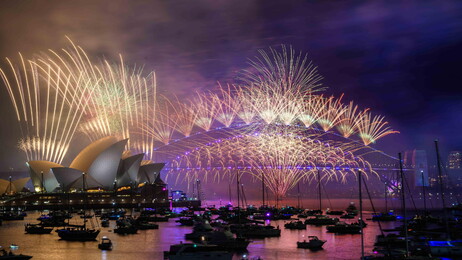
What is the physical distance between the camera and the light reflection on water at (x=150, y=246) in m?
55.2

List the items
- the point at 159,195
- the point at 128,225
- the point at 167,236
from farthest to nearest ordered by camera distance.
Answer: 1. the point at 159,195
2. the point at 128,225
3. the point at 167,236

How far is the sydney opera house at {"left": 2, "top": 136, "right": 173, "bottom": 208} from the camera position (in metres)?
146

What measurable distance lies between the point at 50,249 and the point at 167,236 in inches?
754

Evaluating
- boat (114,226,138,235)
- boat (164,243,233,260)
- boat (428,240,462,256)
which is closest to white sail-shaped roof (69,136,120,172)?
boat (114,226,138,235)

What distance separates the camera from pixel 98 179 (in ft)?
497

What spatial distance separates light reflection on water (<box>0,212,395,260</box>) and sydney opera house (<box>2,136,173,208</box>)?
6584 centimetres

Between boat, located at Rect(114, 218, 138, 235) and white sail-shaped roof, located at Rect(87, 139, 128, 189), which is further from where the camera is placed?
white sail-shaped roof, located at Rect(87, 139, 128, 189)

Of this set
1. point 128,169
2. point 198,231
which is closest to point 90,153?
point 128,169

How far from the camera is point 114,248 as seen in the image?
61.2 m

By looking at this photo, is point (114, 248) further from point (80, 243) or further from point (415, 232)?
point (415, 232)

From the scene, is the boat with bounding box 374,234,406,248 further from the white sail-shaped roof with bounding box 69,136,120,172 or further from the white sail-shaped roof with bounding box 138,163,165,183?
the white sail-shaped roof with bounding box 138,163,165,183

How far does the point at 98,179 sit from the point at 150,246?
92062mm

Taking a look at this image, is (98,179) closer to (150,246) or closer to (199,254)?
(150,246)

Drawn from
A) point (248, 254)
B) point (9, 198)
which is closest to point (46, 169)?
point (9, 198)
